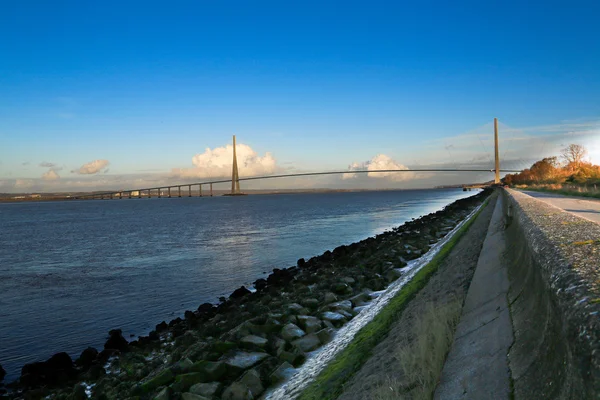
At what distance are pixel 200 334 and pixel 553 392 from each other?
8.60 meters

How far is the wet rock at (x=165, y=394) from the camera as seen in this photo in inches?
246

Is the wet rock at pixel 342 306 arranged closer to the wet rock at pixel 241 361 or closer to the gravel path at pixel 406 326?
the gravel path at pixel 406 326

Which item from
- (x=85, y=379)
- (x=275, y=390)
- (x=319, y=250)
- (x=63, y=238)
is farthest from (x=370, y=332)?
(x=63, y=238)

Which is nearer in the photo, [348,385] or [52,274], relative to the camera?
[348,385]

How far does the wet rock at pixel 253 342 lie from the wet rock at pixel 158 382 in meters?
1.47

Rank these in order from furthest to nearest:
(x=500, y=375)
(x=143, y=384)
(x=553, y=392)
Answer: (x=143, y=384), (x=500, y=375), (x=553, y=392)

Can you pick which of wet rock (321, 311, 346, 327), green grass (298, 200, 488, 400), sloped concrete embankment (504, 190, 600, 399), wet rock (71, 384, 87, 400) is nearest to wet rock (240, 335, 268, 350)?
wet rock (321, 311, 346, 327)

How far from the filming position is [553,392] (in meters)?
2.46

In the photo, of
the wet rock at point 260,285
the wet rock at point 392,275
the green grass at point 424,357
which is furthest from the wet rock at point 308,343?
the wet rock at point 260,285

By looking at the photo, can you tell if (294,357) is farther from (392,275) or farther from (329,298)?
(392,275)

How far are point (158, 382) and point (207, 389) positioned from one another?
1.12 m

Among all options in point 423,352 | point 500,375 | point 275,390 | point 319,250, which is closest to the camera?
point 500,375

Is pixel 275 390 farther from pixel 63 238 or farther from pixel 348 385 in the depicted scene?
pixel 63 238

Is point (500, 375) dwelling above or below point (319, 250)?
above
